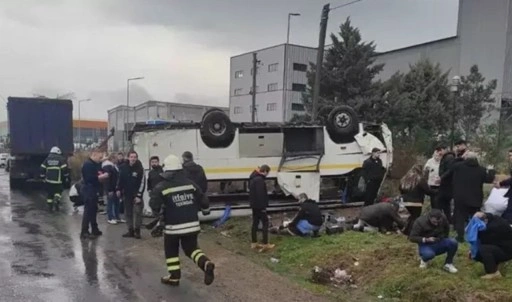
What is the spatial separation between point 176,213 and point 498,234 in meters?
3.93

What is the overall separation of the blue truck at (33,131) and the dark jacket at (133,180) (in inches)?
389

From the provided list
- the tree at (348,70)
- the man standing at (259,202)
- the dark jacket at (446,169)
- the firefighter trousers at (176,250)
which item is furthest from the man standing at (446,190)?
the tree at (348,70)

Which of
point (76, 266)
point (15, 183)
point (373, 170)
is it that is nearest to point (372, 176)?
point (373, 170)

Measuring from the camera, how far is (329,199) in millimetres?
12914

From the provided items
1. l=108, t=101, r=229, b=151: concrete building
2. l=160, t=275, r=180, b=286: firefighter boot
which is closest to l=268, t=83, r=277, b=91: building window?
l=108, t=101, r=229, b=151: concrete building

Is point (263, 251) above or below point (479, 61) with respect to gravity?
below

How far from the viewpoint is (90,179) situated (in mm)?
10141

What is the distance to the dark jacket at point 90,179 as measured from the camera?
9961 mm

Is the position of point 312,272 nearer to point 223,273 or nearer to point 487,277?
point 223,273

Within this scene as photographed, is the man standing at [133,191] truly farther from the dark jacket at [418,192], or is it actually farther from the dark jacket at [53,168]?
the dark jacket at [418,192]

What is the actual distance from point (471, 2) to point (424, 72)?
24888mm

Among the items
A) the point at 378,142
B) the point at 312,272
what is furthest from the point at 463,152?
the point at 378,142

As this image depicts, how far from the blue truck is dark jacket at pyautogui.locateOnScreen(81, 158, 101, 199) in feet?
30.8

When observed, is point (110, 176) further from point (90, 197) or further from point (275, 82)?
point (275, 82)
